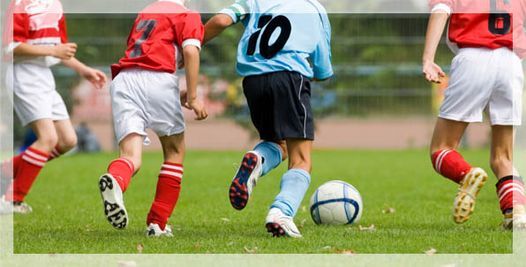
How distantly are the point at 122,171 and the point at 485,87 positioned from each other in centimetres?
219

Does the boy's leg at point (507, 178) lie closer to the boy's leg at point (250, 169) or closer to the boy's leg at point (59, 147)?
the boy's leg at point (250, 169)

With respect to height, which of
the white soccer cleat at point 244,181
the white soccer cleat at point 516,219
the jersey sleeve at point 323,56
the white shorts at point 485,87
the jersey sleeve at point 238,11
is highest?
the jersey sleeve at point 238,11

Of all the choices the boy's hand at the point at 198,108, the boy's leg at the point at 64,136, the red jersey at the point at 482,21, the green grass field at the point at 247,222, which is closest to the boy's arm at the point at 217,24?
the boy's hand at the point at 198,108

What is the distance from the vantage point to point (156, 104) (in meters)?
6.10

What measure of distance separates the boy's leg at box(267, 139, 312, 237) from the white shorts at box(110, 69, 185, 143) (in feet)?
2.33

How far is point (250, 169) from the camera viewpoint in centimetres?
594

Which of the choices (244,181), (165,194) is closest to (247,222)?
(165,194)

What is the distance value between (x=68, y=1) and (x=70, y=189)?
2.33 metres

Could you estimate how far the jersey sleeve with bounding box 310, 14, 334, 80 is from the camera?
6285 millimetres

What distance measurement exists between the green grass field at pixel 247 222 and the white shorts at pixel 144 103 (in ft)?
2.09

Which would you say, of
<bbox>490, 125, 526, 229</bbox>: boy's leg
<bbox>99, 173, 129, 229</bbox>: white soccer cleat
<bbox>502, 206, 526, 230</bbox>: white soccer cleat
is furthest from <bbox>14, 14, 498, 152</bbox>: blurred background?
<bbox>99, 173, 129, 229</bbox>: white soccer cleat

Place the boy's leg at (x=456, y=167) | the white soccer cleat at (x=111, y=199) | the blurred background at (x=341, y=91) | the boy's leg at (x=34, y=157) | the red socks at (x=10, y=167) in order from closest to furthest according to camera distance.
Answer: the white soccer cleat at (x=111, y=199) < the boy's leg at (x=456, y=167) < the boy's leg at (x=34, y=157) < the red socks at (x=10, y=167) < the blurred background at (x=341, y=91)

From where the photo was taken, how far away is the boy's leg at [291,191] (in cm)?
588

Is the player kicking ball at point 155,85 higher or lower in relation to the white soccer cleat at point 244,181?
higher
